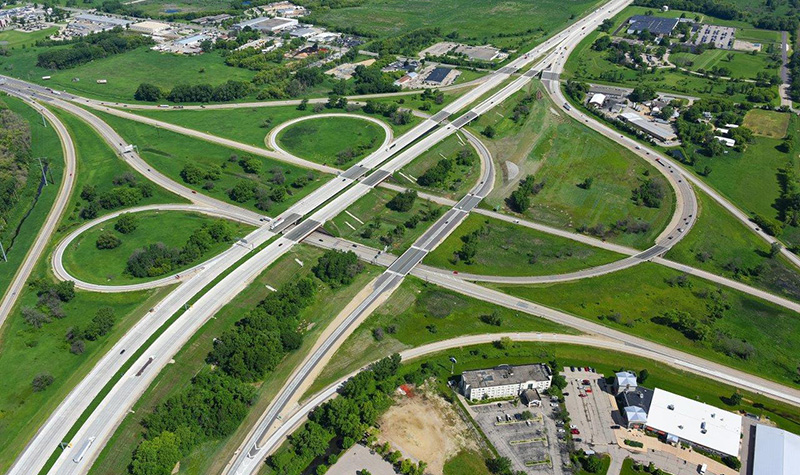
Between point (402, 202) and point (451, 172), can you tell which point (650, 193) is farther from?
point (402, 202)

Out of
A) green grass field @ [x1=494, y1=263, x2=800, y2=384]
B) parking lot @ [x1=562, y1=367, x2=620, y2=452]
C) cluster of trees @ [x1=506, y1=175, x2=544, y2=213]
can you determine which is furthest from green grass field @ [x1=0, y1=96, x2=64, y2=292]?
cluster of trees @ [x1=506, y1=175, x2=544, y2=213]

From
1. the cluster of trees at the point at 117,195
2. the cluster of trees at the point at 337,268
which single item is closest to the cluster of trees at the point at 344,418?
the cluster of trees at the point at 337,268

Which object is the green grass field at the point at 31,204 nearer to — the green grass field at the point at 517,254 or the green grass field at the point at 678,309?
the green grass field at the point at 517,254

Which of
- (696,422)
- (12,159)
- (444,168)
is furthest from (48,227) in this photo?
(696,422)

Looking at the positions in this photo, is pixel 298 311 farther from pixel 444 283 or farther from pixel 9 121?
pixel 9 121

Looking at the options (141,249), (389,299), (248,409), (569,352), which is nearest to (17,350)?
(141,249)

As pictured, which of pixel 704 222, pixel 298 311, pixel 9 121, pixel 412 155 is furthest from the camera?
pixel 9 121

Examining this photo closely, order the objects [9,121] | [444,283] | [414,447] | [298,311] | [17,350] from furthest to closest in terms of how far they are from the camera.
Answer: [9,121], [444,283], [298,311], [17,350], [414,447]
